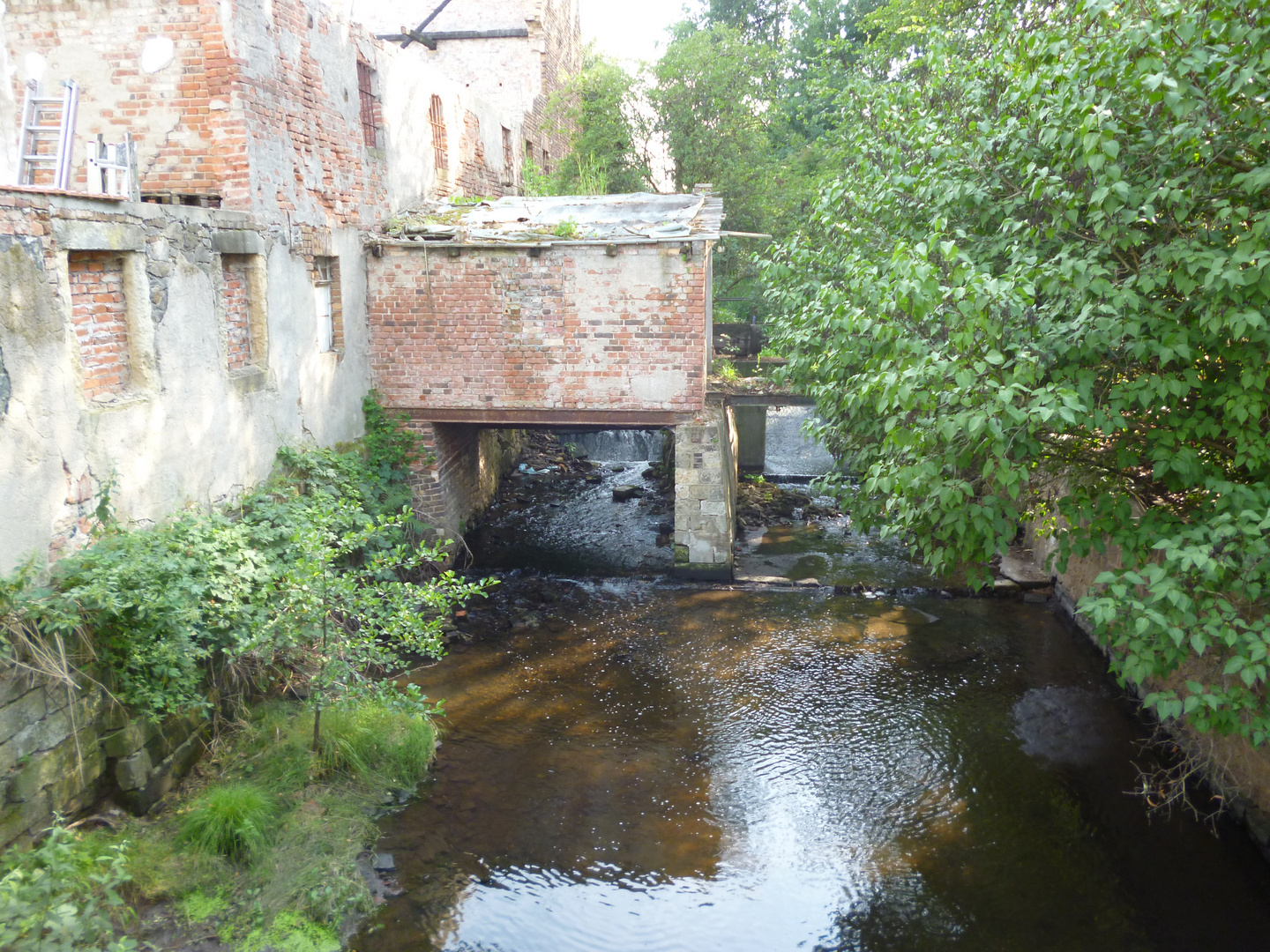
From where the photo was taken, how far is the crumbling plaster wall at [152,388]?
5074 millimetres

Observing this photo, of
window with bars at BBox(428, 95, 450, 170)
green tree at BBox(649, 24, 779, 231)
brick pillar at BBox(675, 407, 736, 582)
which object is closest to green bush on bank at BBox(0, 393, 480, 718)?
brick pillar at BBox(675, 407, 736, 582)

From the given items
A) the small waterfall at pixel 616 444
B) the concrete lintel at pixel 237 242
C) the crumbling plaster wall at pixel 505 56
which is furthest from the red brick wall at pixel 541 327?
the small waterfall at pixel 616 444

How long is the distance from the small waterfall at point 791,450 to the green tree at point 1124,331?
9816 mm

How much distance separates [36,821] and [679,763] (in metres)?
4.42

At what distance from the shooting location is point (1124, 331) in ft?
14.9

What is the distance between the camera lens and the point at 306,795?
20.0ft

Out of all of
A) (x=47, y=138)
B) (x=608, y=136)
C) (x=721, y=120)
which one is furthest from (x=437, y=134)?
(x=721, y=120)

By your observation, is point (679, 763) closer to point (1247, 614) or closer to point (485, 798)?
point (485, 798)

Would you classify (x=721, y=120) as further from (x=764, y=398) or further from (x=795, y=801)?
(x=795, y=801)

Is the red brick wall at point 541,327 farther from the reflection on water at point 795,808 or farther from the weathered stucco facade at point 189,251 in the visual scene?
the reflection on water at point 795,808

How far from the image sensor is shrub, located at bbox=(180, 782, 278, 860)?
17.6ft

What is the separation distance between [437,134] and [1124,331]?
10427 millimetres

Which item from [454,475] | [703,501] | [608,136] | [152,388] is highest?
[608,136]

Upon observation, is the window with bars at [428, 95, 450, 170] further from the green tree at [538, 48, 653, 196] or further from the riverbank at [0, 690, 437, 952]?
the riverbank at [0, 690, 437, 952]
